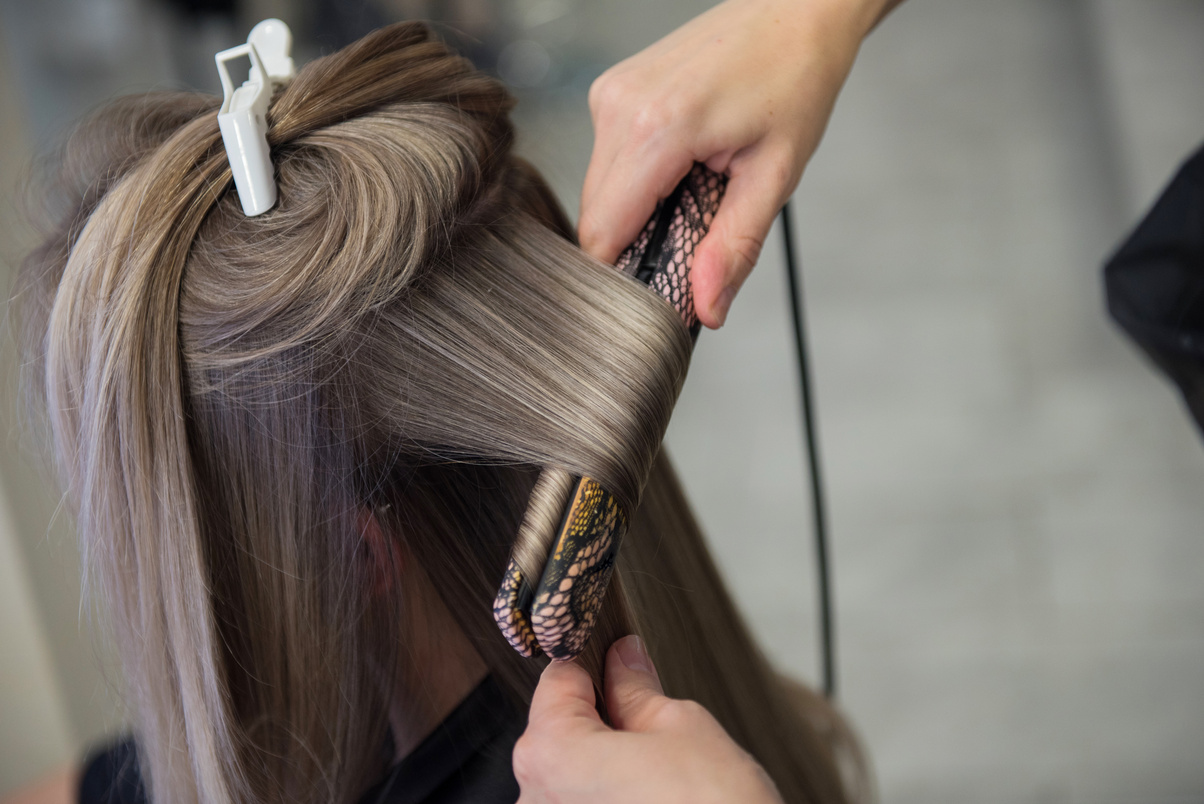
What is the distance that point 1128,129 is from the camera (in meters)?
2.32

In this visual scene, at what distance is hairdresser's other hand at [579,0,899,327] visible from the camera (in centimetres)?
59

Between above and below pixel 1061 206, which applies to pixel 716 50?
above

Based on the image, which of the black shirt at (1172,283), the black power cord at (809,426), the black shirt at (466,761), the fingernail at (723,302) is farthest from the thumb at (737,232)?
the black shirt at (1172,283)

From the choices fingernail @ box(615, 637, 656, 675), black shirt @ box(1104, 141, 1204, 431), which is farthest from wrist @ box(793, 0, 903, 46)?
fingernail @ box(615, 637, 656, 675)

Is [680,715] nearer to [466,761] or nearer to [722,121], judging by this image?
[466,761]

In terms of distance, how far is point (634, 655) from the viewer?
22.3 inches

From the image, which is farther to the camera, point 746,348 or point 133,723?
point 746,348

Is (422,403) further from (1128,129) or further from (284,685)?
(1128,129)

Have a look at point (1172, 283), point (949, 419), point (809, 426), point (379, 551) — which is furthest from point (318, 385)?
point (949, 419)

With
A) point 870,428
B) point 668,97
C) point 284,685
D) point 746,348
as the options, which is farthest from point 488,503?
point 746,348

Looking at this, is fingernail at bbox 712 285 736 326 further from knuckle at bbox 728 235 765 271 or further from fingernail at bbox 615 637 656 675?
fingernail at bbox 615 637 656 675

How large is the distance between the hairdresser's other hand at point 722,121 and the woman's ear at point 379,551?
0.81 ft

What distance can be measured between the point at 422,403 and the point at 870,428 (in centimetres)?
165

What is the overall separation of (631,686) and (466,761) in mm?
223
